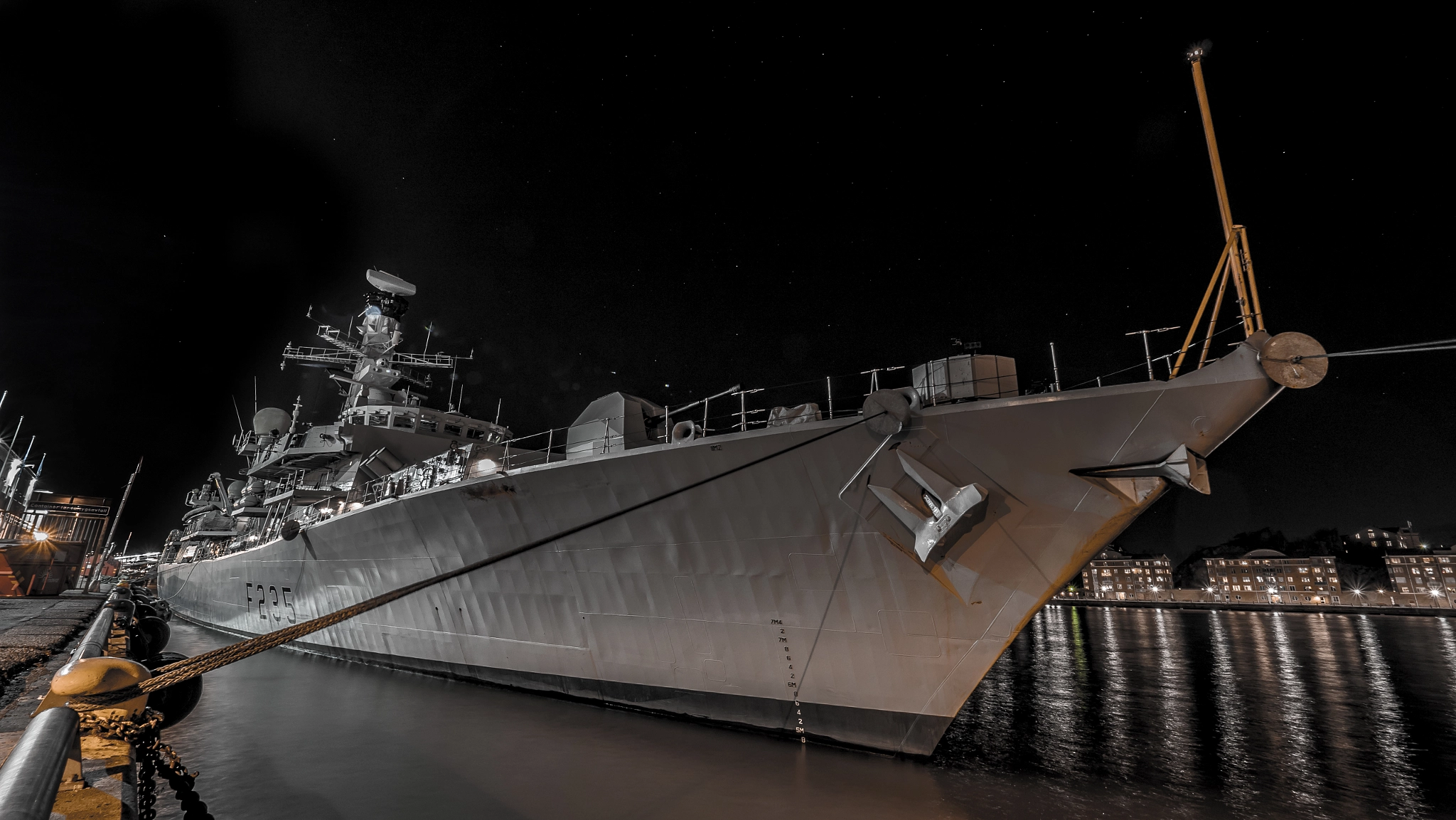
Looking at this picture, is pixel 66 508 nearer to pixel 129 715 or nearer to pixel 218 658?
pixel 218 658

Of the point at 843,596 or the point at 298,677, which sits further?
the point at 298,677

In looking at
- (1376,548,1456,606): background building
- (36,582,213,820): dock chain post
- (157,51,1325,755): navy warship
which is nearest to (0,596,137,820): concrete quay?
(36,582,213,820): dock chain post

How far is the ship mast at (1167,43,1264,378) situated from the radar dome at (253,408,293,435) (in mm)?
27294

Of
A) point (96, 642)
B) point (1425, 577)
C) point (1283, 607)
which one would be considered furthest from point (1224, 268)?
point (1425, 577)

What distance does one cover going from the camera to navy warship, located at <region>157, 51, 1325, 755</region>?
612 centimetres

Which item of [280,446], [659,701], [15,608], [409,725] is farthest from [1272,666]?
[15,608]

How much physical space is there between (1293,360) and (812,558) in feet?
16.3

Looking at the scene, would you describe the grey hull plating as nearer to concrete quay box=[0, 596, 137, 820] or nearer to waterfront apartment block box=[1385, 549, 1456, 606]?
concrete quay box=[0, 596, 137, 820]

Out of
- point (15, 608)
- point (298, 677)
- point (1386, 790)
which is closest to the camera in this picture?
point (1386, 790)

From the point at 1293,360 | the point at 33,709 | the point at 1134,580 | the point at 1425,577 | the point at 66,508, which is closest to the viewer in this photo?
the point at 33,709

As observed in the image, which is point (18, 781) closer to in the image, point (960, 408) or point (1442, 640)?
point (960, 408)

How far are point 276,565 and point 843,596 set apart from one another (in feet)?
53.5

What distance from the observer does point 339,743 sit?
8.05 m

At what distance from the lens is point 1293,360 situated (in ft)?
17.5
